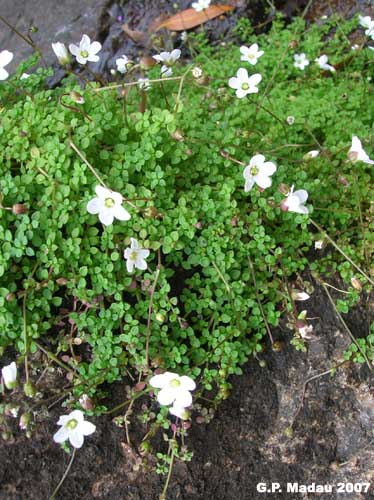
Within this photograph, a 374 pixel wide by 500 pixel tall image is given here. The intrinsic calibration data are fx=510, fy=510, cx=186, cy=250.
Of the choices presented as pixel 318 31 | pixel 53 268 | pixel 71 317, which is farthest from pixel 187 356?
pixel 318 31

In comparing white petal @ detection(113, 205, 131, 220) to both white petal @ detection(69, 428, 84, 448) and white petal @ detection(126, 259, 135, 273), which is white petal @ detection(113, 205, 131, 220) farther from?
white petal @ detection(69, 428, 84, 448)

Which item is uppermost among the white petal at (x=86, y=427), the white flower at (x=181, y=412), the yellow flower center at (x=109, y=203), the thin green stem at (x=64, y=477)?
the yellow flower center at (x=109, y=203)

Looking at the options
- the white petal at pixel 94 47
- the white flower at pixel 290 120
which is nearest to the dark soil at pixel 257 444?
the white flower at pixel 290 120

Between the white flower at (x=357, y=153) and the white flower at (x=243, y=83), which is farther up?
the white flower at (x=243, y=83)

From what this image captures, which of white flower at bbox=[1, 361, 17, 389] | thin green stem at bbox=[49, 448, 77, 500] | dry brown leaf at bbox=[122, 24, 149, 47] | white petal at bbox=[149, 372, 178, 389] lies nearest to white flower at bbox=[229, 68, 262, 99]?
white petal at bbox=[149, 372, 178, 389]

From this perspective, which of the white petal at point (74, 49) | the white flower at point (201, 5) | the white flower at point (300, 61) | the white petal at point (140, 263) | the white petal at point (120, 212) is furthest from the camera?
the white flower at point (201, 5)

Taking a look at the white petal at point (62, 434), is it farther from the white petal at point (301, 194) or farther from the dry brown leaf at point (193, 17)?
the dry brown leaf at point (193, 17)

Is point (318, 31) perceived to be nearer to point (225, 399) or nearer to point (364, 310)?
point (364, 310)

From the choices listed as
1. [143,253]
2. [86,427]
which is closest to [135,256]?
[143,253]
